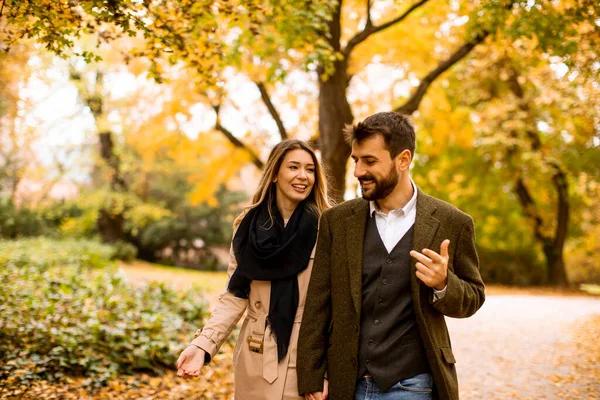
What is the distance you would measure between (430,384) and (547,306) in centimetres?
1413

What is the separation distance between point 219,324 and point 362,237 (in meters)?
1.09

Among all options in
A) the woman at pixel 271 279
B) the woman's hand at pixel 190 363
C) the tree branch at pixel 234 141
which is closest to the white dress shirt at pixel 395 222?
the woman at pixel 271 279

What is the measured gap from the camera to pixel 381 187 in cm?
278

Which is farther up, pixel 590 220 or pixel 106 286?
pixel 590 220

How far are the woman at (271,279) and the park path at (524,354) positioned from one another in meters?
4.09

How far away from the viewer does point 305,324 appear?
292cm

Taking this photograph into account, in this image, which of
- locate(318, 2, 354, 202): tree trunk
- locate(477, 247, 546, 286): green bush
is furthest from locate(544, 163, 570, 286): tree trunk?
locate(318, 2, 354, 202): tree trunk

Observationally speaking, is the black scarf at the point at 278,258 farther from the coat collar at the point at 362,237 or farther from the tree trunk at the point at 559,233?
the tree trunk at the point at 559,233

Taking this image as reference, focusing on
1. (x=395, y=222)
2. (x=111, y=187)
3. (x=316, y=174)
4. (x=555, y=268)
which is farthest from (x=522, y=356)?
(x=111, y=187)

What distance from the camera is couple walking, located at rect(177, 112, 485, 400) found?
105 inches

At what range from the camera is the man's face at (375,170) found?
9.12 feet

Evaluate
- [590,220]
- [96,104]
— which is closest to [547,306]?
[590,220]

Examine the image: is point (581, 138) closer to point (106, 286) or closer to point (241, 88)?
point (241, 88)

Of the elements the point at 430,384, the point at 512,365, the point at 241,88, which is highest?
the point at 241,88
